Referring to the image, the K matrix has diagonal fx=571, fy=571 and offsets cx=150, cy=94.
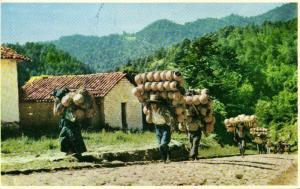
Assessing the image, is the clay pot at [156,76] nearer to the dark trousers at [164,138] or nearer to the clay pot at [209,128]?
the dark trousers at [164,138]

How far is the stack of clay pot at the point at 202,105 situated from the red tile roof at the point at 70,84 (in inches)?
88.2

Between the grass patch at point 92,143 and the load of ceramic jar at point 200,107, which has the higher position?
the load of ceramic jar at point 200,107

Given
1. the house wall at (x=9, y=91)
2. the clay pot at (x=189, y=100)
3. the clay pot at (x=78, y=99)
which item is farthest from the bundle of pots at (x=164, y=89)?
the house wall at (x=9, y=91)

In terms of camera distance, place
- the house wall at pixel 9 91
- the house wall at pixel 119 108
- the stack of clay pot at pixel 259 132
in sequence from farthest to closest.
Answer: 1. the stack of clay pot at pixel 259 132
2. the house wall at pixel 119 108
3. the house wall at pixel 9 91

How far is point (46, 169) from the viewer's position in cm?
1059

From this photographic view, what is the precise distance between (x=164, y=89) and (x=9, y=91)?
3.96 m

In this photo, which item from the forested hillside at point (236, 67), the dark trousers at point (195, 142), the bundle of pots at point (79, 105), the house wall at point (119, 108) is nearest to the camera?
the bundle of pots at point (79, 105)

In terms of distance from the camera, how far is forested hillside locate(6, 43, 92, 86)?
1302 centimetres

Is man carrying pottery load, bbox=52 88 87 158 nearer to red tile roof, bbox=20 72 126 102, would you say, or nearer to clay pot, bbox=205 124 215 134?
red tile roof, bbox=20 72 126 102

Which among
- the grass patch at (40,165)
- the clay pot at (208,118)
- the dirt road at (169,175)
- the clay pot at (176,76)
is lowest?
the dirt road at (169,175)

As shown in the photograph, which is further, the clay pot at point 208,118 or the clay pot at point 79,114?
the clay pot at point 208,118

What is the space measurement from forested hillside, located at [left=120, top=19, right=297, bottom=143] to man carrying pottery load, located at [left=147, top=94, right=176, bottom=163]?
144 centimetres

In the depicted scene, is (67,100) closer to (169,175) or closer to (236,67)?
(169,175)

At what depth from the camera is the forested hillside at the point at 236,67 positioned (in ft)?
42.9
